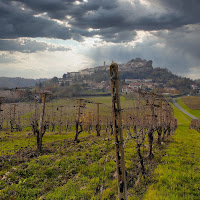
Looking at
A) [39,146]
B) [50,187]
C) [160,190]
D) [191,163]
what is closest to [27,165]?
[50,187]

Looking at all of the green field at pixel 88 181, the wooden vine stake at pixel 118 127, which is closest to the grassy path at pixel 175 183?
the green field at pixel 88 181

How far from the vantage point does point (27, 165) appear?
13406 millimetres

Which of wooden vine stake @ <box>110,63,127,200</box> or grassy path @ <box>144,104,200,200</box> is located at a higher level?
wooden vine stake @ <box>110,63,127,200</box>

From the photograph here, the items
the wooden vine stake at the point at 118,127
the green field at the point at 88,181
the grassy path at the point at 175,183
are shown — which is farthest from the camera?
the green field at the point at 88,181

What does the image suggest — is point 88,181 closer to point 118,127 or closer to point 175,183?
point 175,183

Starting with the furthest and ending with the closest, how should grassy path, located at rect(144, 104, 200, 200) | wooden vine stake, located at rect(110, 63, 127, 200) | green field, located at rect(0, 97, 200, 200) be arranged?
green field, located at rect(0, 97, 200, 200) < grassy path, located at rect(144, 104, 200, 200) < wooden vine stake, located at rect(110, 63, 127, 200)

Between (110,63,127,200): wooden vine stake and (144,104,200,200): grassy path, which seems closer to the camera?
(110,63,127,200): wooden vine stake

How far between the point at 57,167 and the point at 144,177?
6.19 m

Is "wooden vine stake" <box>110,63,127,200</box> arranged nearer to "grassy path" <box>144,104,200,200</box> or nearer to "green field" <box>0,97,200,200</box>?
"green field" <box>0,97,200,200</box>

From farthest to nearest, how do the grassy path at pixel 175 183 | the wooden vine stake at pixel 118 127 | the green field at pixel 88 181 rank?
1. the green field at pixel 88 181
2. the grassy path at pixel 175 183
3. the wooden vine stake at pixel 118 127

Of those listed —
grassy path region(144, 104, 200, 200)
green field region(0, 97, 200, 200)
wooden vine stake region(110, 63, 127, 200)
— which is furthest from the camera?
green field region(0, 97, 200, 200)

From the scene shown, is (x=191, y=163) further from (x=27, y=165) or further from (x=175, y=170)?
(x=27, y=165)

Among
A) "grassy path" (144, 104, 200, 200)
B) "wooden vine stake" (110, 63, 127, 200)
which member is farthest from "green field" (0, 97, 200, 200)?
"wooden vine stake" (110, 63, 127, 200)

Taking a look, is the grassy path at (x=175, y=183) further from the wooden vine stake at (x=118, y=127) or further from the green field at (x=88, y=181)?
the wooden vine stake at (x=118, y=127)
